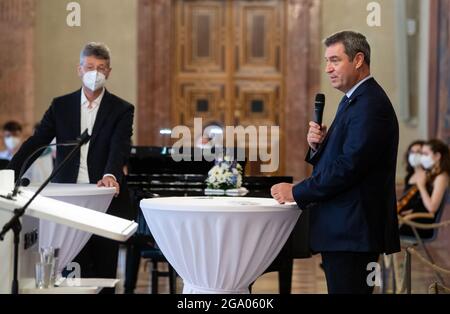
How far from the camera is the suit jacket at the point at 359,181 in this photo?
4082 millimetres

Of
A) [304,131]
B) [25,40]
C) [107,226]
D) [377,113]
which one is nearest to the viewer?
[107,226]

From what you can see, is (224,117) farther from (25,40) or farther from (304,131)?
(25,40)

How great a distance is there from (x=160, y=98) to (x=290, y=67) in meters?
1.79

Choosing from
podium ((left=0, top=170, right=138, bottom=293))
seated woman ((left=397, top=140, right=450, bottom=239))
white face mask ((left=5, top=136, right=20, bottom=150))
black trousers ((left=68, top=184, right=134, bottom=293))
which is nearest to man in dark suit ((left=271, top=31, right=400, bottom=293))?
podium ((left=0, top=170, right=138, bottom=293))

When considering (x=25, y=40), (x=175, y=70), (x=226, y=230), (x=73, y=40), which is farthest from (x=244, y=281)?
(x=175, y=70)

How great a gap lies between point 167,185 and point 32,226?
3416mm

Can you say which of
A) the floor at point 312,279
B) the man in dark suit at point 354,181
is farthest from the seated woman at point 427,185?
the man in dark suit at point 354,181

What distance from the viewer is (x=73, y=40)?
9328 millimetres

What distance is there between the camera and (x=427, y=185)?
855 centimetres

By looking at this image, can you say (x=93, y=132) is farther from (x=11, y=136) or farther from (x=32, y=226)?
(x=11, y=136)

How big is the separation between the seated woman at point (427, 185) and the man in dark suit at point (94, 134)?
3542mm

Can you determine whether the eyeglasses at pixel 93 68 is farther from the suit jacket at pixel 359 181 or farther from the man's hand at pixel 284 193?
the suit jacket at pixel 359 181

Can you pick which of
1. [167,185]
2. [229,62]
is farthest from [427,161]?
[229,62]

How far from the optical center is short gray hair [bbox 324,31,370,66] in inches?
166
